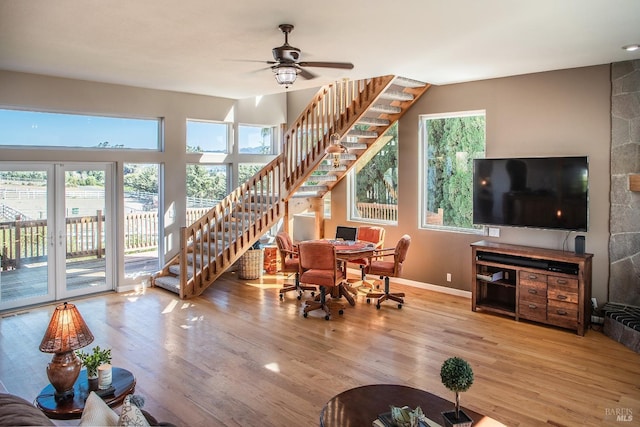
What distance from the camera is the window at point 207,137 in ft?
26.9

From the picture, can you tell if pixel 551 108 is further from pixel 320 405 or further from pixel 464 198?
pixel 320 405

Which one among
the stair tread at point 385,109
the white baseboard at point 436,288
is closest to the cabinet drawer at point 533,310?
the white baseboard at point 436,288

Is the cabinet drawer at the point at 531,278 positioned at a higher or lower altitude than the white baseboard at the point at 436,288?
higher

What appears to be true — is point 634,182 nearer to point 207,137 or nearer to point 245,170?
point 245,170

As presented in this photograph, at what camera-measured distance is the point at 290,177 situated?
24.8ft

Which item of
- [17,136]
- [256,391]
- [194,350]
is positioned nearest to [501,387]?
[256,391]

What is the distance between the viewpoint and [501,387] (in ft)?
13.3

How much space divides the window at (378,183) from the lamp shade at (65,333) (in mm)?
5681

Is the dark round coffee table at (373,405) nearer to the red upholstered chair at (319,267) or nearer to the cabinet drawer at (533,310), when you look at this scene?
the red upholstered chair at (319,267)

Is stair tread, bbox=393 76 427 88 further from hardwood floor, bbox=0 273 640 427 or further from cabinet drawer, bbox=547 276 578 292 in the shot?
cabinet drawer, bbox=547 276 578 292

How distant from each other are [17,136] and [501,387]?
659 centimetres

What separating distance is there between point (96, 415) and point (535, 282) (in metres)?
5.07

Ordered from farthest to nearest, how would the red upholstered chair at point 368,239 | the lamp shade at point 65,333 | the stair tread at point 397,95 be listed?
the red upholstered chair at point 368,239 < the stair tread at point 397,95 < the lamp shade at point 65,333

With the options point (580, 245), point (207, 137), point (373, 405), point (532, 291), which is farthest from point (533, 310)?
point (207, 137)
